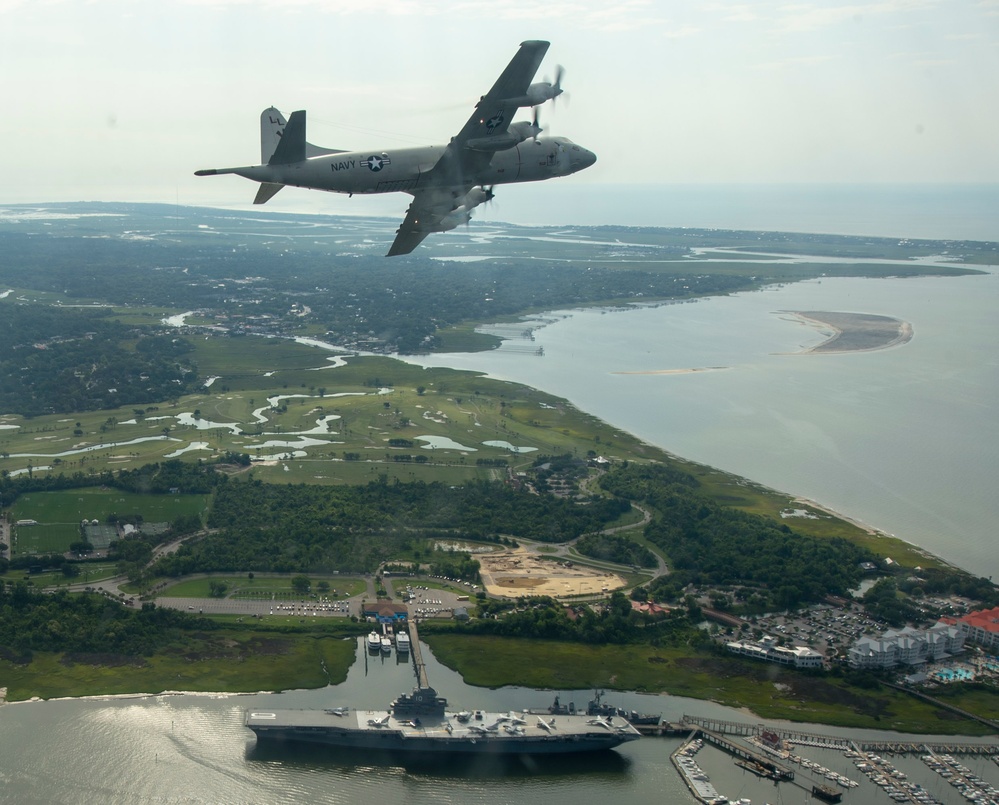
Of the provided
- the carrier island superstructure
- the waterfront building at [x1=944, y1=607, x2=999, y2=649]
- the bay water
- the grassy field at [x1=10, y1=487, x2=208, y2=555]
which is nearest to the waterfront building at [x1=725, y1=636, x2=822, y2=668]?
the bay water

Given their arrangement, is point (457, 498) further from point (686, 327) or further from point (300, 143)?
point (686, 327)

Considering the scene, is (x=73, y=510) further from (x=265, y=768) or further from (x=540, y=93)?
(x=540, y=93)

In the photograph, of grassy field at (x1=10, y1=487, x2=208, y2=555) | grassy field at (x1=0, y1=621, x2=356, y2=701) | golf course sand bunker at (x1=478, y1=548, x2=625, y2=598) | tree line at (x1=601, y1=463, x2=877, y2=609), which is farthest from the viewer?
grassy field at (x1=10, y1=487, x2=208, y2=555)

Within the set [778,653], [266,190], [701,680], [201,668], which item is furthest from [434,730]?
[266,190]

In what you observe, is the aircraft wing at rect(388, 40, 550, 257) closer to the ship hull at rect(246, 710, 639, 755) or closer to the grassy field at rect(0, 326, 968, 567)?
the ship hull at rect(246, 710, 639, 755)

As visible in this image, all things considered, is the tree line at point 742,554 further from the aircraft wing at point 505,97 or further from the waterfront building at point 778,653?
the aircraft wing at point 505,97

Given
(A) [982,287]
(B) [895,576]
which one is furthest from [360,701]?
(A) [982,287]
